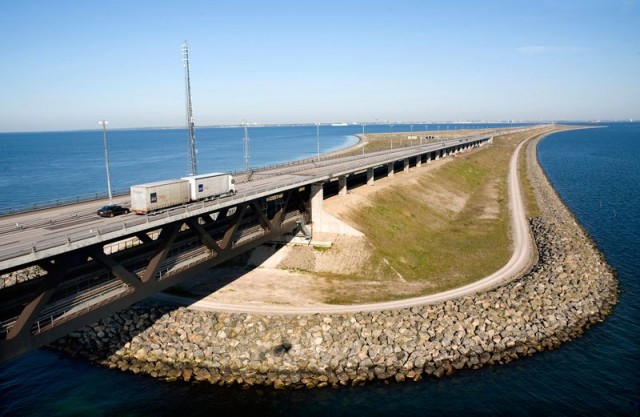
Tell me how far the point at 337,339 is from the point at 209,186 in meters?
20.5

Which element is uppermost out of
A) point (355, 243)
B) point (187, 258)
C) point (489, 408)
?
point (187, 258)

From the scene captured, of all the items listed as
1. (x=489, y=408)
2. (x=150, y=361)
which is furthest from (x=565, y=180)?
(x=150, y=361)

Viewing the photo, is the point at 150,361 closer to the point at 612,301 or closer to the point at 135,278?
the point at 135,278

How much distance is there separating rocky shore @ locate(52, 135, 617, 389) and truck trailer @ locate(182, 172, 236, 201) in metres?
12.3

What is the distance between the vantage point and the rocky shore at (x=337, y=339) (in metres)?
37.8

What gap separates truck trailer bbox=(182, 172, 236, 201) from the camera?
44969mm

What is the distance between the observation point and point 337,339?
40.8 metres

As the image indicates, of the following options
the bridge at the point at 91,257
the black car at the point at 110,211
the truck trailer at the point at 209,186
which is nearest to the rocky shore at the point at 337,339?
the bridge at the point at 91,257

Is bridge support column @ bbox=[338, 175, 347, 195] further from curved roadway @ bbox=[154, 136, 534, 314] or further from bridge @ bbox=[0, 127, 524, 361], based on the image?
curved roadway @ bbox=[154, 136, 534, 314]

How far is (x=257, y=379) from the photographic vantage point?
3691 cm

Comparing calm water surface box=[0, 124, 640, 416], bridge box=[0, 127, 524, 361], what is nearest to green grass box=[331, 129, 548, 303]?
calm water surface box=[0, 124, 640, 416]

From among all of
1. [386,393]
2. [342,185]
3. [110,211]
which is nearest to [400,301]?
[386,393]

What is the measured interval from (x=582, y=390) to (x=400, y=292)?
2042 centimetres

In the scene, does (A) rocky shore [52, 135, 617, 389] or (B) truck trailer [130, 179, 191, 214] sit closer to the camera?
(A) rocky shore [52, 135, 617, 389]
